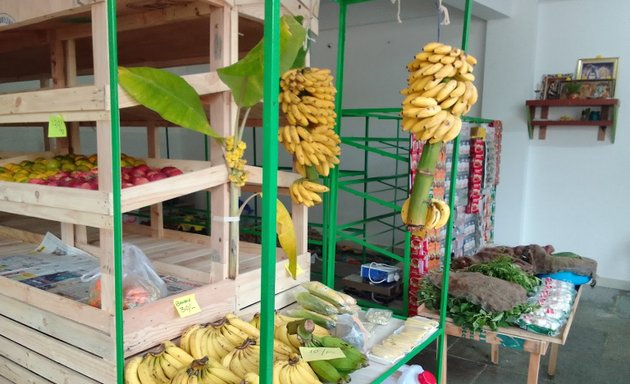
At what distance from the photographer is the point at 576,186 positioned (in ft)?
19.6

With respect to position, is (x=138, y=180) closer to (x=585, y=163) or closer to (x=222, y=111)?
(x=222, y=111)

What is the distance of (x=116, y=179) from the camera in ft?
4.70

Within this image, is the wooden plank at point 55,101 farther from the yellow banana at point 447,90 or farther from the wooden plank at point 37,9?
the yellow banana at point 447,90

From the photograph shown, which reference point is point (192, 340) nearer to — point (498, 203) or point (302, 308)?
point (302, 308)

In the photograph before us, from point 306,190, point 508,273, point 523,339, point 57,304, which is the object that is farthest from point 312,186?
point 508,273

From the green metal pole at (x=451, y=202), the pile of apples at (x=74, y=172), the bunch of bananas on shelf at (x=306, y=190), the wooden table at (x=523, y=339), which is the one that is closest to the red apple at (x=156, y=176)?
the pile of apples at (x=74, y=172)

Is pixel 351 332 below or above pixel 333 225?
below

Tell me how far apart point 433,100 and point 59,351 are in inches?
62.6

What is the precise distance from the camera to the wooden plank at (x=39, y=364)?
65.6 inches

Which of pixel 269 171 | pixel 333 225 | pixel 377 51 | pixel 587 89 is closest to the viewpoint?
pixel 269 171

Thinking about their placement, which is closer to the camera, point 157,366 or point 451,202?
point 157,366

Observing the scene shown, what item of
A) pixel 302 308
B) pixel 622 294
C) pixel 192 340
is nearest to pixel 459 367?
pixel 302 308

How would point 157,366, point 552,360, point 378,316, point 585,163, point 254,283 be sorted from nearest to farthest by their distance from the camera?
point 157,366
point 254,283
point 378,316
point 552,360
point 585,163

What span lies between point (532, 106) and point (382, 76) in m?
2.16
